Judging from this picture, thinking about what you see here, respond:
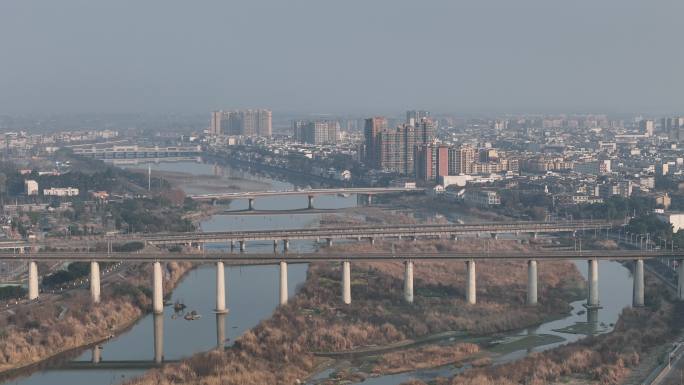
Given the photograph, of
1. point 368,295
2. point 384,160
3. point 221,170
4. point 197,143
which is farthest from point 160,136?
point 368,295

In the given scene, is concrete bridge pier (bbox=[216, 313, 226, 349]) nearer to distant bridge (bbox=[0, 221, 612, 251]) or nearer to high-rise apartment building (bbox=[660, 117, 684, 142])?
distant bridge (bbox=[0, 221, 612, 251])

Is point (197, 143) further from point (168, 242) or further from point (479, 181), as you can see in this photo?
point (168, 242)

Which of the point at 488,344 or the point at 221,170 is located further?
the point at 221,170

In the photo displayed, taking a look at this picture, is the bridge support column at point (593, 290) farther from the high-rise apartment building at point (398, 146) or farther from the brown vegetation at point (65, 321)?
the high-rise apartment building at point (398, 146)

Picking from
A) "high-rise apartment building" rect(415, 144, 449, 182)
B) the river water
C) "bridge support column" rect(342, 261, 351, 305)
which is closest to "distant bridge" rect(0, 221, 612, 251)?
the river water

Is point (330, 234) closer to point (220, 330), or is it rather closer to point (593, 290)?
point (593, 290)

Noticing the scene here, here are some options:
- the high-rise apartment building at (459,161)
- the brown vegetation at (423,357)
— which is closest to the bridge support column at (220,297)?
the brown vegetation at (423,357)
